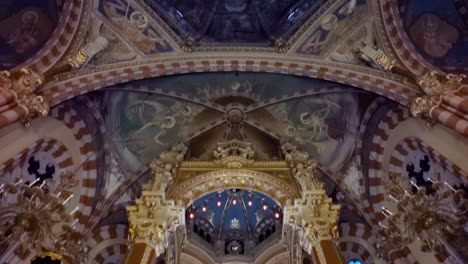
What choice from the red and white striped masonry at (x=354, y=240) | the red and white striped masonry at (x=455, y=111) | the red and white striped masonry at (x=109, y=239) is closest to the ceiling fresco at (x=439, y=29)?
the red and white striped masonry at (x=455, y=111)

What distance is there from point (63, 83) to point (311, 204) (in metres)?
5.80

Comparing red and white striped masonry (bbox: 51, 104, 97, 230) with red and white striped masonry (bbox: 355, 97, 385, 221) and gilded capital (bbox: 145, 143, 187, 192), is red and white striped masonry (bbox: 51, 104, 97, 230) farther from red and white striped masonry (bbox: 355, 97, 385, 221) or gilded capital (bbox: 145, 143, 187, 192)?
red and white striped masonry (bbox: 355, 97, 385, 221)

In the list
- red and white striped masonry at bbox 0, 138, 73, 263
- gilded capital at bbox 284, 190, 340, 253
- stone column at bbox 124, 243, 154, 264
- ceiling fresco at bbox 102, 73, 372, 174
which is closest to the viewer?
stone column at bbox 124, 243, 154, 264

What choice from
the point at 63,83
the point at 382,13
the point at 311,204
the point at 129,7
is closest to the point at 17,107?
the point at 63,83

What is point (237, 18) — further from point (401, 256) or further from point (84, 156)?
point (401, 256)

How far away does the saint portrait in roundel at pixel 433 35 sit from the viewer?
9741mm

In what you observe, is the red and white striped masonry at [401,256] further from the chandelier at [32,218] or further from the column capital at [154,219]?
the chandelier at [32,218]

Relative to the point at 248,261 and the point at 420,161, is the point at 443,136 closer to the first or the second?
the point at 420,161

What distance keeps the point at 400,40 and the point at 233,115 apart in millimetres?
4639

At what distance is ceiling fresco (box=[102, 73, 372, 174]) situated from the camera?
37.6ft

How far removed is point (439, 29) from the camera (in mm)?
9859

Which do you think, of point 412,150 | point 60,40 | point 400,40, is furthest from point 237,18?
point 412,150

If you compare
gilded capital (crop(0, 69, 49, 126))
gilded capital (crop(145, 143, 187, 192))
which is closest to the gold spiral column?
gilded capital (crop(145, 143, 187, 192))

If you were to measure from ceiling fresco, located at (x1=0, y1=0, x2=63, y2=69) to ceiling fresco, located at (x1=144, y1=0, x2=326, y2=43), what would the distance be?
9.23ft
